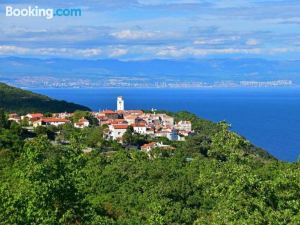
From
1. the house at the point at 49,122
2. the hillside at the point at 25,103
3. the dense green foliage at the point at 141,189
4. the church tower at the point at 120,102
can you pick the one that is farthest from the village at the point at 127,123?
the dense green foliage at the point at 141,189

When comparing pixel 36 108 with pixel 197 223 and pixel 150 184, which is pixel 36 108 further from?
pixel 197 223

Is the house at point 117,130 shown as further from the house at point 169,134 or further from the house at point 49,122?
the house at point 49,122

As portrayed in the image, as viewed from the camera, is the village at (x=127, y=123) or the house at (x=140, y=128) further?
the house at (x=140, y=128)

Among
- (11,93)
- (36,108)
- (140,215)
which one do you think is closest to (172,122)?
(36,108)

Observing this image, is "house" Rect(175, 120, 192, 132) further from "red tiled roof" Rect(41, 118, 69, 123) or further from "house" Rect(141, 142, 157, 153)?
"house" Rect(141, 142, 157, 153)

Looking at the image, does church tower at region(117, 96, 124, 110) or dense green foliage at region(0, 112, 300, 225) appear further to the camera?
church tower at region(117, 96, 124, 110)

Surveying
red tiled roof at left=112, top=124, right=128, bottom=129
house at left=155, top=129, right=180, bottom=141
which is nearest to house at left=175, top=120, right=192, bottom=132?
house at left=155, top=129, right=180, bottom=141
